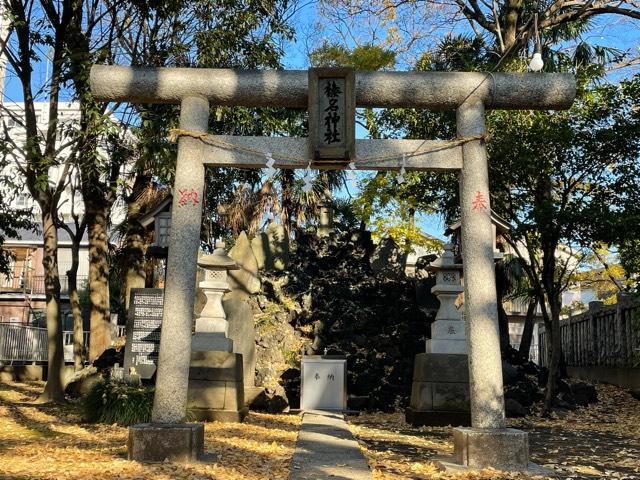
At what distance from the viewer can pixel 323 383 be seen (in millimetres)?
14320

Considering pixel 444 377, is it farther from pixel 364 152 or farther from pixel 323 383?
pixel 364 152

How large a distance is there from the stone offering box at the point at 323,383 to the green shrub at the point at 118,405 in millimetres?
4190

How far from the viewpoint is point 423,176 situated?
612 inches

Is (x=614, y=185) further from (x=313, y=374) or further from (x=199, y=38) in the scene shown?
(x=199, y=38)

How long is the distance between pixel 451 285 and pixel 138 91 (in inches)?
317

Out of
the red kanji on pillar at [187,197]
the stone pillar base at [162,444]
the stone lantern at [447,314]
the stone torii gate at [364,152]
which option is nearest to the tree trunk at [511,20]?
the stone lantern at [447,314]

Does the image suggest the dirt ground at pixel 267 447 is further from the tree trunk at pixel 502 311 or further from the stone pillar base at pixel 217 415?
the tree trunk at pixel 502 311

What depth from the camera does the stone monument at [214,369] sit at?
38.1 ft

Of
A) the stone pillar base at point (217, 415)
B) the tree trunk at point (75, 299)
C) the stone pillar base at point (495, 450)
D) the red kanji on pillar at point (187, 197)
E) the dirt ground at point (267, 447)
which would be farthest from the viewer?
the tree trunk at point (75, 299)

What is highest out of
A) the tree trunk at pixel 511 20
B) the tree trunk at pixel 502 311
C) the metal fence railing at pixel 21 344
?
the tree trunk at pixel 511 20

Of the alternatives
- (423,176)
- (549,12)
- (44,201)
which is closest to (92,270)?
(44,201)

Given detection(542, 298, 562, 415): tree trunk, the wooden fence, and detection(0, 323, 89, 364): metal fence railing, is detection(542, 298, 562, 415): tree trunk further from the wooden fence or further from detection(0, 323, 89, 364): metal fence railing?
detection(0, 323, 89, 364): metal fence railing

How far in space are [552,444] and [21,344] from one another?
18.9 m

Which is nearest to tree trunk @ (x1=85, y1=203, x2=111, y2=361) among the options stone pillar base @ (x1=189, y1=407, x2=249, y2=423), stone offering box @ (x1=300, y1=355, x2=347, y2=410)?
stone offering box @ (x1=300, y1=355, x2=347, y2=410)
